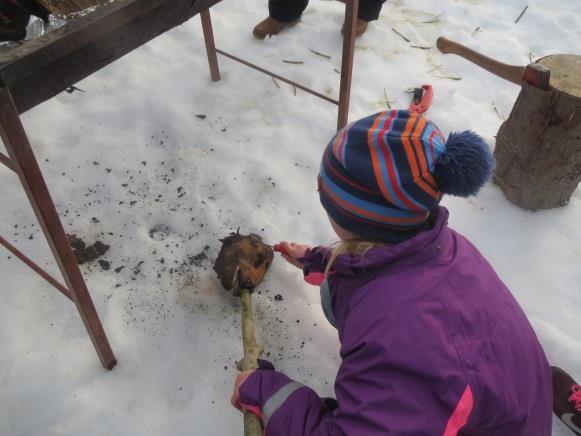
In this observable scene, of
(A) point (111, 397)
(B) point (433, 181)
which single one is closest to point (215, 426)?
(A) point (111, 397)

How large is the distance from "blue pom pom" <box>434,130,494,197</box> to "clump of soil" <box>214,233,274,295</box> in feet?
2.92

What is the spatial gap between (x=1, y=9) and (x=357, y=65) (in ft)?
7.31

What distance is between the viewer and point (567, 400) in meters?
1.62

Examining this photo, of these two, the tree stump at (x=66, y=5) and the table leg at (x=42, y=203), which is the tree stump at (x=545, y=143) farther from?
the table leg at (x=42, y=203)

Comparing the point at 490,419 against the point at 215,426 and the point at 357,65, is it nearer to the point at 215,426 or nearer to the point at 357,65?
the point at 215,426

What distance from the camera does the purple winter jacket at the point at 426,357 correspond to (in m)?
1.09

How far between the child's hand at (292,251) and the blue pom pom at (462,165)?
797 mm

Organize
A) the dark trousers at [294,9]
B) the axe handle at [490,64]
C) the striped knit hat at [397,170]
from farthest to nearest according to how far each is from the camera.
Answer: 1. the dark trousers at [294,9]
2. the axe handle at [490,64]
3. the striped knit hat at [397,170]

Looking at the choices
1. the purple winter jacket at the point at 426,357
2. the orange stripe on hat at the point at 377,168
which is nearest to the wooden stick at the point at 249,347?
the purple winter jacket at the point at 426,357

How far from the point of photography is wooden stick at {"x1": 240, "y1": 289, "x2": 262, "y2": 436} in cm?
136

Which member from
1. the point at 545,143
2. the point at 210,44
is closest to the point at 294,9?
the point at 210,44

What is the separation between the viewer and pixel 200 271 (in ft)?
6.52

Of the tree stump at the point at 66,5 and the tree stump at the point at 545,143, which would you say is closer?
the tree stump at the point at 66,5

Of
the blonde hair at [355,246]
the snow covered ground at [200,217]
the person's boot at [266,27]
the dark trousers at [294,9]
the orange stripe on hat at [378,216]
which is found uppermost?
the orange stripe on hat at [378,216]
